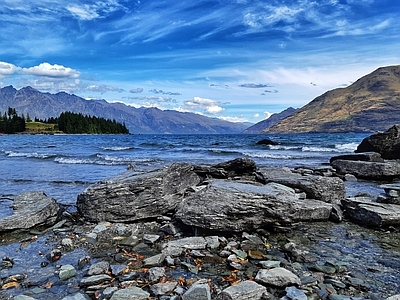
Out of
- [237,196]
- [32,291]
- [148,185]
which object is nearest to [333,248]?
[237,196]

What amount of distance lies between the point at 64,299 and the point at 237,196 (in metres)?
4.52

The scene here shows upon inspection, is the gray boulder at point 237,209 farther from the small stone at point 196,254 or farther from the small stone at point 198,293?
the small stone at point 198,293

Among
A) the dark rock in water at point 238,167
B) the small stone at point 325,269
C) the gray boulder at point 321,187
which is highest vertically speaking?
the dark rock in water at point 238,167

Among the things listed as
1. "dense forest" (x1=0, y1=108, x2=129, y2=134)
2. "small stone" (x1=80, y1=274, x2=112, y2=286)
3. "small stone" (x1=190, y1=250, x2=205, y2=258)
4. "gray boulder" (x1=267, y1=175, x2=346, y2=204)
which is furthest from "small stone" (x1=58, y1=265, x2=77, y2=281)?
"dense forest" (x1=0, y1=108, x2=129, y2=134)

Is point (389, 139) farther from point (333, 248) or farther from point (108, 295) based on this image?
point (108, 295)

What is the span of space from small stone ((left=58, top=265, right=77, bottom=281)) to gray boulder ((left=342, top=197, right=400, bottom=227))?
772 centimetres

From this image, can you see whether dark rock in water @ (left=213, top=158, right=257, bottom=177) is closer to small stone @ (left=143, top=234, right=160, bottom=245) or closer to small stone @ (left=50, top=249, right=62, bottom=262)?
small stone @ (left=143, top=234, right=160, bottom=245)

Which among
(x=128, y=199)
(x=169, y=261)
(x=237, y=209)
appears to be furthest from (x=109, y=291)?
(x=128, y=199)

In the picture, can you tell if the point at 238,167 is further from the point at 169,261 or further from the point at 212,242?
the point at 169,261

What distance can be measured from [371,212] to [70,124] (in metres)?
175

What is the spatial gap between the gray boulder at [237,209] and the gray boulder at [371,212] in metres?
2.17

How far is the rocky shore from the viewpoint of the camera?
5457 mm

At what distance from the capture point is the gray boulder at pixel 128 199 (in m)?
9.29

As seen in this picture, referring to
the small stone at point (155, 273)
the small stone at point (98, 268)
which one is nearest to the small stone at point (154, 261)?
the small stone at point (155, 273)
